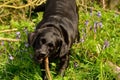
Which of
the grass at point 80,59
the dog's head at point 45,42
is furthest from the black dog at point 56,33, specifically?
the grass at point 80,59

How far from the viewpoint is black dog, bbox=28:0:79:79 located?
12.2ft

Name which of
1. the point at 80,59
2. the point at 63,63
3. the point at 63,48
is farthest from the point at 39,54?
the point at 80,59

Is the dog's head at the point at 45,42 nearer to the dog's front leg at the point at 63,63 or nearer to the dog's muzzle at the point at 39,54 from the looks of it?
the dog's muzzle at the point at 39,54

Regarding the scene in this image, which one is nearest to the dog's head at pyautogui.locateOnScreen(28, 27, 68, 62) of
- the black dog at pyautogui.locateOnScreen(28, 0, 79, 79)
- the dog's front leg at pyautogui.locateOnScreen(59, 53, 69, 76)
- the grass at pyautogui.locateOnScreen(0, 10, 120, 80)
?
the black dog at pyautogui.locateOnScreen(28, 0, 79, 79)

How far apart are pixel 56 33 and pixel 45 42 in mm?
281

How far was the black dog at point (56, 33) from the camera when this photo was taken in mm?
3727

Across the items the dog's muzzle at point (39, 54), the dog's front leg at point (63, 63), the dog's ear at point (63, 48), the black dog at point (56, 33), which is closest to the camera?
the dog's muzzle at point (39, 54)

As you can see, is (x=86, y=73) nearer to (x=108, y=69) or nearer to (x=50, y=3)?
(x=108, y=69)

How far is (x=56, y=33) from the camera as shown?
3.95 m

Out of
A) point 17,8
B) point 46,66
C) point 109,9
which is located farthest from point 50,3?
point 109,9

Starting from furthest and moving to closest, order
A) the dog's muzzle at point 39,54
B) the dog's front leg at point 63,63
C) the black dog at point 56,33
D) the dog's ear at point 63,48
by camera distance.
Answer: the dog's front leg at point 63,63 → the dog's ear at point 63,48 → the black dog at point 56,33 → the dog's muzzle at point 39,54

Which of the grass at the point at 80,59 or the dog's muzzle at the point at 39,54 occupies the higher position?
the dog's muzzle at the point at 39,54

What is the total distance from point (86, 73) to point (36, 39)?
37.5 inches

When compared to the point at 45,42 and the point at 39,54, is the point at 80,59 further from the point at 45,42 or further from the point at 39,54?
the point at 39,54
